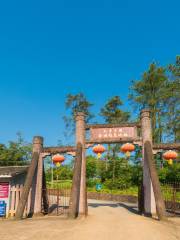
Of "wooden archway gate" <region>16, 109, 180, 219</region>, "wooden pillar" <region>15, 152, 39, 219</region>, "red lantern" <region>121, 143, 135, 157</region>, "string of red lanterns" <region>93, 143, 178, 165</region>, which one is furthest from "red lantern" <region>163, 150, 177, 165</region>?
"wooden pillar" <region>15, 152, 39, 219</region>

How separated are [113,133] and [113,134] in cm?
6

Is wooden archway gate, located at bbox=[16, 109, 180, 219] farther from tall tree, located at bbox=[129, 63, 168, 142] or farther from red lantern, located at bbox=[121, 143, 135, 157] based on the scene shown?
tall tree, located at bbox=[129, 63, 168, 142]

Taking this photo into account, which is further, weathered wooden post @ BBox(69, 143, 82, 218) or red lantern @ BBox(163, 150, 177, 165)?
red lantern @ BBox(163, 150, 177, 165)

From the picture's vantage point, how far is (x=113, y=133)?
15148 mm

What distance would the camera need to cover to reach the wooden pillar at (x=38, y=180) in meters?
15.4

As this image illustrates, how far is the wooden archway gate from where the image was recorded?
13612mm

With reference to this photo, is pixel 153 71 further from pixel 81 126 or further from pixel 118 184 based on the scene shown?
pixel 81 126

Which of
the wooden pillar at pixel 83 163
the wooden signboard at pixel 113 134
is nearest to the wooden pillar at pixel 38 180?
the wooden pillar at pixel 83 163

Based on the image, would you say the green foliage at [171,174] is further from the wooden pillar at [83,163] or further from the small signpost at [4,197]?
the small signpost at [4,197]

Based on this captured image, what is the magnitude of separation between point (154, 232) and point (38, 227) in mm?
4573

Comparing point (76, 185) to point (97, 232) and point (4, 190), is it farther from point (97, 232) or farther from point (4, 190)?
point (4, 190)

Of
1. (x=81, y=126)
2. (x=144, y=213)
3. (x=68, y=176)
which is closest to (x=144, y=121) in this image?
(x=81, y=126)

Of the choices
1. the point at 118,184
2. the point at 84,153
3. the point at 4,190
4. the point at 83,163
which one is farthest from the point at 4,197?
the point at 118,184

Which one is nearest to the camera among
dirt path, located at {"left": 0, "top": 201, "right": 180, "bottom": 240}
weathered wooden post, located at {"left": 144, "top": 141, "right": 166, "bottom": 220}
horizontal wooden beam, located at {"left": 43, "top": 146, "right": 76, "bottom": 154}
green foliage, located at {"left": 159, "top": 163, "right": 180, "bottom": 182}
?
dirt path, located at {"left": 0, "top": 201, "right": 180, "bottom": 240}
